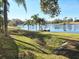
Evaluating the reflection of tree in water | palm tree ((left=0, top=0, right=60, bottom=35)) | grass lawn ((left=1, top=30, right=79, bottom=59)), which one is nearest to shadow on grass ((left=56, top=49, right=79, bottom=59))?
grass lawn ((left=1, top=30, right=79, bottom=59))

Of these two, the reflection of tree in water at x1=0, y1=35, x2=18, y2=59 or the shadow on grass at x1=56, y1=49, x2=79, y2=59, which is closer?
the reflection of tree in water at x1=0, y1=35, x2=18, y2=59

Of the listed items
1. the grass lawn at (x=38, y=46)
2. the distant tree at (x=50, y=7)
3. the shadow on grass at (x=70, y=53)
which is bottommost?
the shadow on grass at (x=70, y=53)

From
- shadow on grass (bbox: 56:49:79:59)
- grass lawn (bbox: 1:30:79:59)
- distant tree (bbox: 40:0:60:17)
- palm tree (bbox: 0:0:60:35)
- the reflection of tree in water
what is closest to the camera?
the reflection of tree in water

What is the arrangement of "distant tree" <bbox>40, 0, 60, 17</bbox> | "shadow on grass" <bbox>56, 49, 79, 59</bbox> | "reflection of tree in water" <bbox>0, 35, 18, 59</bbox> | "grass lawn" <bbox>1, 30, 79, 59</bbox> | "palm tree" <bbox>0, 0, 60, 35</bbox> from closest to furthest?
"reflection of tree in water" <bbox>0, 35, 18, 59</bbox> < "grass lawn" <bbox>1, 30, 79, 59</bbox> < "shadow on grass" <bbox>56, 49, 79, 59</bbox> < "palm tree" <bbox>0, 0, 60, 35</bbox> < "distant tree" <bbox>40, 0, 60, 17</bbox>

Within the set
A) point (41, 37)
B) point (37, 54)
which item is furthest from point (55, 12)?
point (37, 54)

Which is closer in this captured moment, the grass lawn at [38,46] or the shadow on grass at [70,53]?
the grass lawn at [38,46]

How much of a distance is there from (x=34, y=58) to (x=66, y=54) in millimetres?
3343

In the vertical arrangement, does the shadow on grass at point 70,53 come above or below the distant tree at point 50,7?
below

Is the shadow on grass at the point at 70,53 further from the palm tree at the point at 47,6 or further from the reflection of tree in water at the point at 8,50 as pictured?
the palm tree at the point at 47,6

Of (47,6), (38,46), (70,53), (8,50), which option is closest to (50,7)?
(47,6)

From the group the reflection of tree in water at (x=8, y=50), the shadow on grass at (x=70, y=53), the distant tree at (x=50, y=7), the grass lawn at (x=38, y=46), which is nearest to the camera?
the reflection of tree in water at (x=8, y=50)

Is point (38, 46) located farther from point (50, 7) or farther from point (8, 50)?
point (50, 7)

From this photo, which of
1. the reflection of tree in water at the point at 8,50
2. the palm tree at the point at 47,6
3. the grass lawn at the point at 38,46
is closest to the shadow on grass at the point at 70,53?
the grass lawn at the point at 38,46

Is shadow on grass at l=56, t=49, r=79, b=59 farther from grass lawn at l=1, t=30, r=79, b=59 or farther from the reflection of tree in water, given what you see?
the reflection of tree in water
